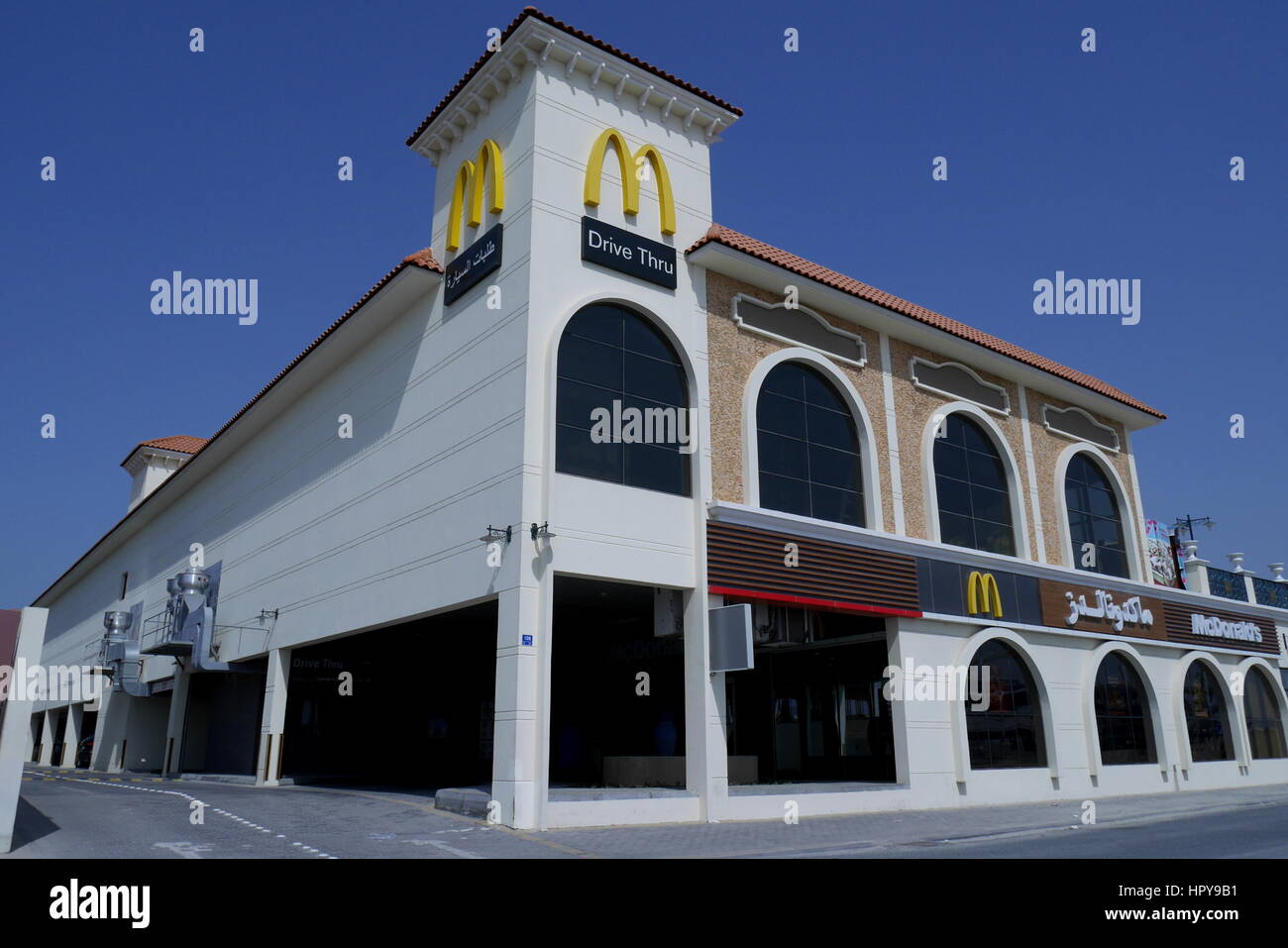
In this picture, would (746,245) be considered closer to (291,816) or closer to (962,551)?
(962,551)

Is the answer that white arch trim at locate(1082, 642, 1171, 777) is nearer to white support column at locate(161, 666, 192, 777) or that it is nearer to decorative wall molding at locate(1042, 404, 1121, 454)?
decorative wall molding at locate(1042, 404, 1121, 454)

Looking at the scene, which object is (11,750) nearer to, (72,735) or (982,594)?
(982,594)

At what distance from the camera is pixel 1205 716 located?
26.1 meters

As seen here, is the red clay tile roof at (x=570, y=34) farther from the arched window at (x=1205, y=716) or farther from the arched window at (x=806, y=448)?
the arched window at (x=1205, y=716)

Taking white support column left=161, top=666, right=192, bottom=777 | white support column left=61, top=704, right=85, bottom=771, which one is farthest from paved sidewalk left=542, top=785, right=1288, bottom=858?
white support column left=61, top=704, right=85, bottom=771

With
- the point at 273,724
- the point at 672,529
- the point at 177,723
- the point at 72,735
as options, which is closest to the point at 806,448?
the point at 672,529

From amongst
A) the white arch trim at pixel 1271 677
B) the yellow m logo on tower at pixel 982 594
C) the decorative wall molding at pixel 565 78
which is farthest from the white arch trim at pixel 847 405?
the white arch trim at pixel 1271 677

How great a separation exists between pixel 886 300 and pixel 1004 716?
31.4 ft

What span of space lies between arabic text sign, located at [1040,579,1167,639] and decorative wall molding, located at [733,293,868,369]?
7.72 meters

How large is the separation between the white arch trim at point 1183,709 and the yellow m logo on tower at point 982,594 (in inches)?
313

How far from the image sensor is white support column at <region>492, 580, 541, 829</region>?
1314cm
